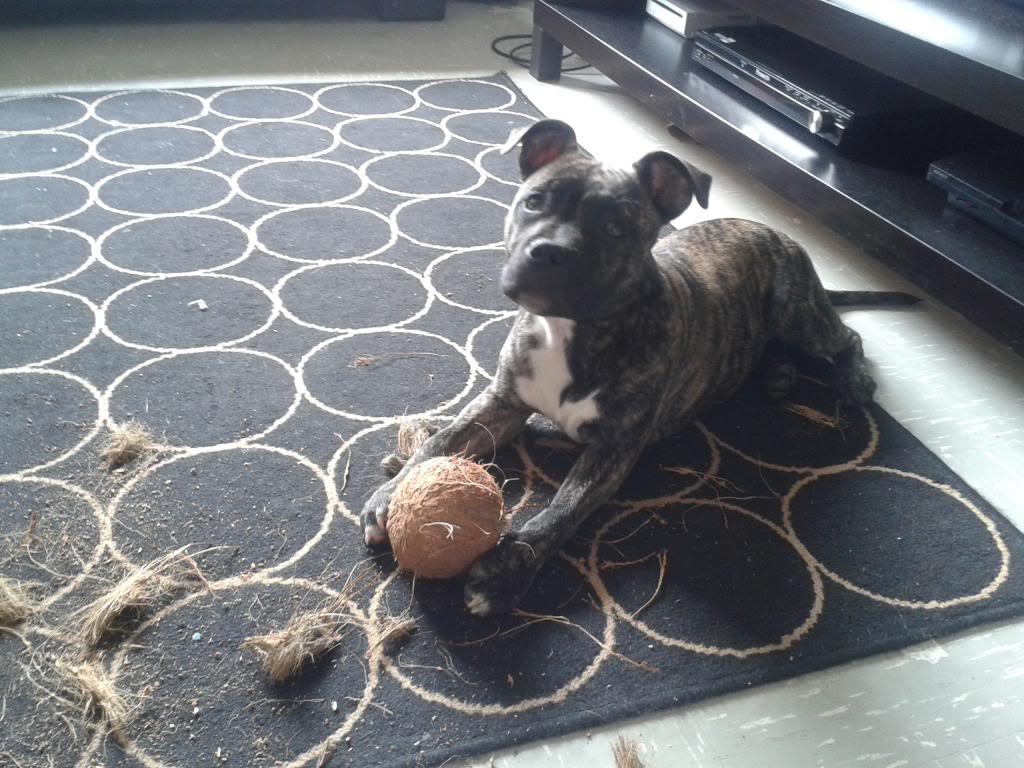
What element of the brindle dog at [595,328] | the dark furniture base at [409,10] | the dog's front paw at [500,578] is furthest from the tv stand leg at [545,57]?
the dog's front paw at [500,578]

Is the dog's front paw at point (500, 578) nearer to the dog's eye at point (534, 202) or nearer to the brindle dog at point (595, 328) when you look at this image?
the brindle dog at point (595, 328)

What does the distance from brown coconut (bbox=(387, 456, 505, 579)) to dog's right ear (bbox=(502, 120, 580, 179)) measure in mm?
595

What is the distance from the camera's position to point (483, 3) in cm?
478

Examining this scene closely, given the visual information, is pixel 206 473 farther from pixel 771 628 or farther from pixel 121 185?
pixel 121 185

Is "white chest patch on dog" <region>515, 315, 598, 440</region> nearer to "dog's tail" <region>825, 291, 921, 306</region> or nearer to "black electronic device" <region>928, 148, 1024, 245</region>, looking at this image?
"dog's tail" <region>825, 291, 921, 306</region>

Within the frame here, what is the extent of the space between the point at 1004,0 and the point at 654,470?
1879 mm

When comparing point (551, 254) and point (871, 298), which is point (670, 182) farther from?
point (871, 298)

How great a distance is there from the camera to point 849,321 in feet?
7.89

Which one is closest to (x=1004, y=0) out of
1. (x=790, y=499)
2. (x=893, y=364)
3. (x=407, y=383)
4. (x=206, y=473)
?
(x=893, y=364)

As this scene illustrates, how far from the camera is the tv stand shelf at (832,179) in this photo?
2049mm

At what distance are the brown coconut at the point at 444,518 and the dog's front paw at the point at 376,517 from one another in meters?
0.06

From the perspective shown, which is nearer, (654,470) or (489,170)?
(654,470)

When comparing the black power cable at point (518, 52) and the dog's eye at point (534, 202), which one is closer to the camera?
the dog's eye at point (534, 202)

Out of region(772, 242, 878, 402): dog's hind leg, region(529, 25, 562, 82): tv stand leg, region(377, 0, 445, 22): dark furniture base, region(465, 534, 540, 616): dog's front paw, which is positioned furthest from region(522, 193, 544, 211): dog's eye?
region(377, 0, 445, 22): dark furniture base
